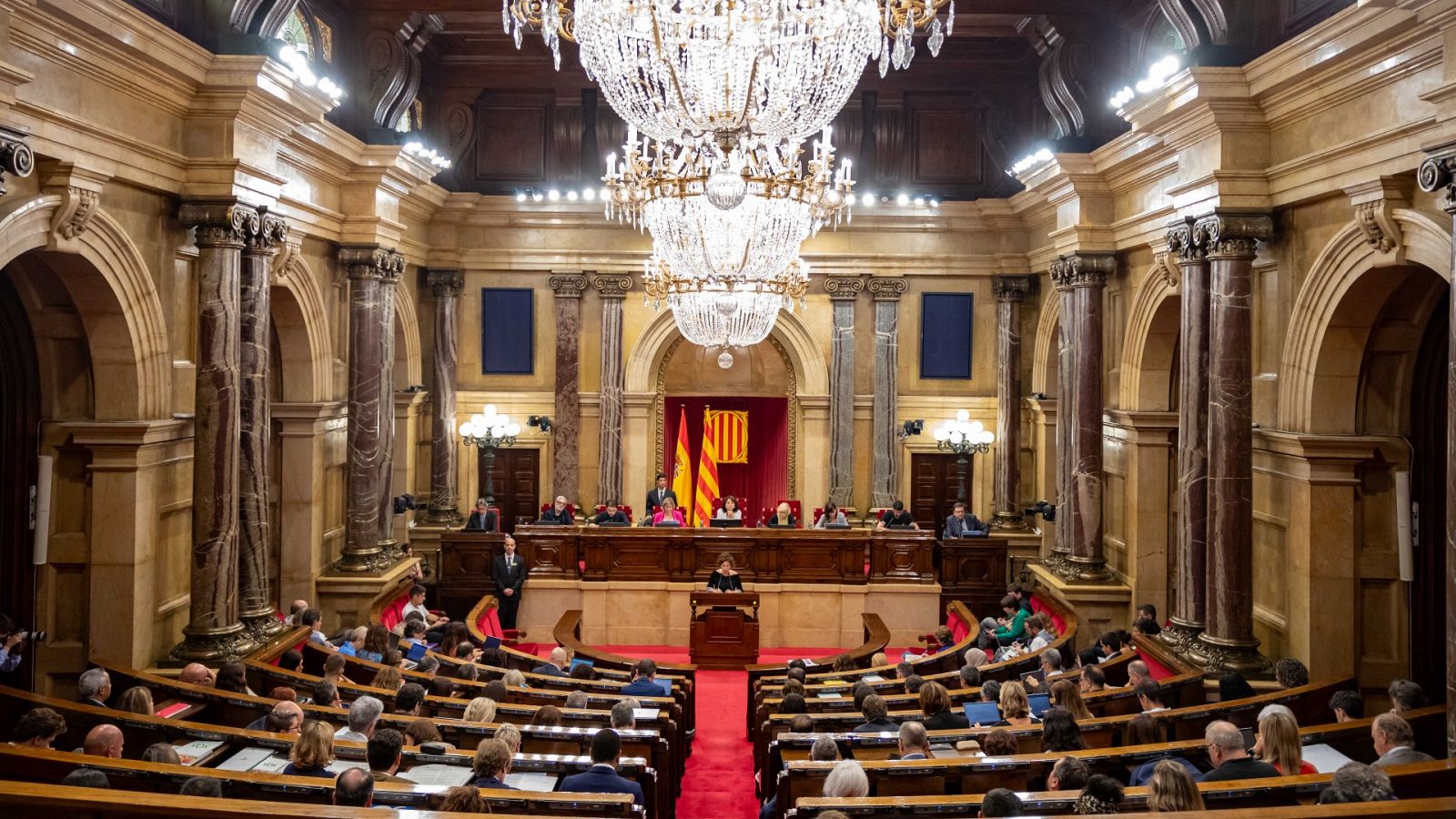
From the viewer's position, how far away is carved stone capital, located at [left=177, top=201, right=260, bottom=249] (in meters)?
10.3

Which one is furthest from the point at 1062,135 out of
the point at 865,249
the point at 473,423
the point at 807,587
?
the point at 473,423

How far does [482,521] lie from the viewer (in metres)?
16.6

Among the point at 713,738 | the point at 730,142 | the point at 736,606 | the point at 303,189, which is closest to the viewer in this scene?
the point at 730,142

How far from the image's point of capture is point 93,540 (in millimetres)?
9766

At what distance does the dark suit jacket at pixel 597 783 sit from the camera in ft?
21.2

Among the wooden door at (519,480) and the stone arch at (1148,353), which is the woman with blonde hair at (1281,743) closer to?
the stone arch at (1148,353)

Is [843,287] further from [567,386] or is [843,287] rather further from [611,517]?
[611,517]

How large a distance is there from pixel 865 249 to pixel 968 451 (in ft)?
12.8

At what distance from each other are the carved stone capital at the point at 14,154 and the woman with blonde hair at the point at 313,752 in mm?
4389

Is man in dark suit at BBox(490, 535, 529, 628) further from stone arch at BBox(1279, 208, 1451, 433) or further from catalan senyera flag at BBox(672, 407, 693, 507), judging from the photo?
stone arch at BBox(1279, 208, 1451, 433)

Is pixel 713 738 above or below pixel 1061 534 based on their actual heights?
below

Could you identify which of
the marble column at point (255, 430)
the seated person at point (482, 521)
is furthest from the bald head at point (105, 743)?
the seated person at point (482, 521)

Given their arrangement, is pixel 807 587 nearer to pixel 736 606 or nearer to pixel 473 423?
pixel 736 606

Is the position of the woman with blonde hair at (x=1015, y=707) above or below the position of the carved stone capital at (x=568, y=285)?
below
